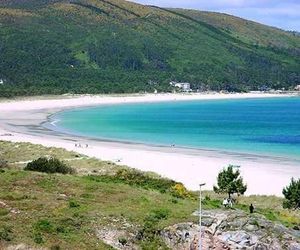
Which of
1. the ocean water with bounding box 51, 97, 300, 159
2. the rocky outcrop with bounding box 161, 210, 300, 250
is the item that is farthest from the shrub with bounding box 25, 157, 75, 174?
the ocean water with bounding box 51, 97, 300, 159

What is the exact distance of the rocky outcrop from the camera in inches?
1132

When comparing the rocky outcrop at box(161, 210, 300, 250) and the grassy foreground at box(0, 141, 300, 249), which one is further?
the rocky outcrop at box(161, 210, 300, 250)

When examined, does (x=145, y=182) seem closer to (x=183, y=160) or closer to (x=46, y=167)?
(x=46, y=167)

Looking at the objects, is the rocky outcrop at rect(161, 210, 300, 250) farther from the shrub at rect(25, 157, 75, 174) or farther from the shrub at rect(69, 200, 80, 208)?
the shrub at rect(25, 157, 75, 174)

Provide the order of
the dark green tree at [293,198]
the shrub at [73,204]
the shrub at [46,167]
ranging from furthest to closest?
the shrub at [46,167]
the dark green tree at [293,198]
the shrub at [73,204]

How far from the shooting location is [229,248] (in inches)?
1142

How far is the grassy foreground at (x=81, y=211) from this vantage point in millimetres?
28438

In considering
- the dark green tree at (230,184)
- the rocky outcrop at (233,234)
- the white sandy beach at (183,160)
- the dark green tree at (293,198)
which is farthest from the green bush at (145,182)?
the rocky outcrop at (233,234)

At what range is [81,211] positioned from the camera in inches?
1255

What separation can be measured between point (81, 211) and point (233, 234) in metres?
8.25

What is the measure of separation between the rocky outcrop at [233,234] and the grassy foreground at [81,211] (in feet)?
2.51

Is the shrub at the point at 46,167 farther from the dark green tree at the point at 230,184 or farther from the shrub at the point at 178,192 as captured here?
the dark green tree at the point at 230,184

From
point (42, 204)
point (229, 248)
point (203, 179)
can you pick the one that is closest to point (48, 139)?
point (203, 179)

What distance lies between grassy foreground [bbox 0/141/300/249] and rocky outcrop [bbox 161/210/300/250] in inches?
30.2
